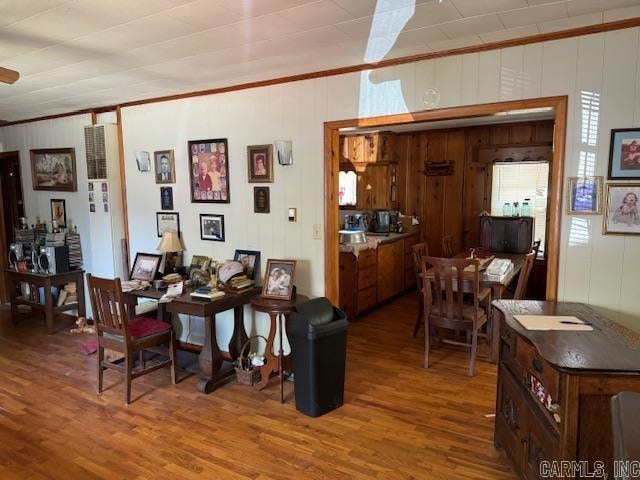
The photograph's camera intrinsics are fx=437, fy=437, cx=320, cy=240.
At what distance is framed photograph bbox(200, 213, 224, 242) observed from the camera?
13.2 feet

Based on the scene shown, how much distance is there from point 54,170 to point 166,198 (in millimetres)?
1958

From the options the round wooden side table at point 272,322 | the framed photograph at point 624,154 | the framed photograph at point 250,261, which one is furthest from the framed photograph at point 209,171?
the framed photograph at point 624,154

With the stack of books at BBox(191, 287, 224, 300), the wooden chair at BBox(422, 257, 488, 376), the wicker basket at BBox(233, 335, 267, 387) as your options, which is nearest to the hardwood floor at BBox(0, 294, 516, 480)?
the wicker basket at BBox(233, 335, 267, 387)

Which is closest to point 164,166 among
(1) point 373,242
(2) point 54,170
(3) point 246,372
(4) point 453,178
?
(2) point 54,170

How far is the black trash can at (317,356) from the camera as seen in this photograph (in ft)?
9.45

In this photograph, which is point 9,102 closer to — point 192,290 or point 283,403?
point 192,290

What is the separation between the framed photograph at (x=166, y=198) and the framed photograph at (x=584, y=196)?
3422 mm

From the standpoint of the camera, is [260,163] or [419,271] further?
[419,271]

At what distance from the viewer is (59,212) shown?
5332 mm

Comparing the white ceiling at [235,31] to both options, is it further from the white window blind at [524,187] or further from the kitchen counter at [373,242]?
the white window blind at [524,187]

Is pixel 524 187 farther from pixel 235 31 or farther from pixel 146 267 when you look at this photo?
pixel 146 267

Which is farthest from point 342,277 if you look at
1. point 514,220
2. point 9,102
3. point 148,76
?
point 9,102

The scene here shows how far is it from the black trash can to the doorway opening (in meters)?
4.93

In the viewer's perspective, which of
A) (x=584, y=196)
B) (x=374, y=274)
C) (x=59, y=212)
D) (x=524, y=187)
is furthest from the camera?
(x=524, y=187)
